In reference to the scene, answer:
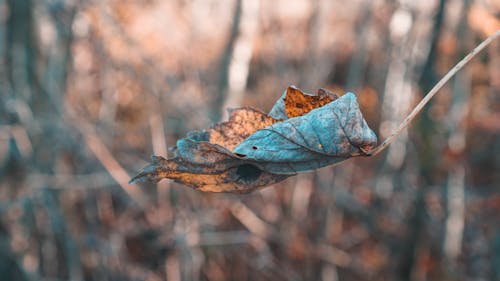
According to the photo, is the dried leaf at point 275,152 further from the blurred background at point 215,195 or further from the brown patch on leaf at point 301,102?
the blurred background at point 215,195

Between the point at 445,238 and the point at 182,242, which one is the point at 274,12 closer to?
the point at 182,242

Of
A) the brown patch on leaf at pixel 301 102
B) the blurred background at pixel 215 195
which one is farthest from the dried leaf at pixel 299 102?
the blurred background at pixel 215 195

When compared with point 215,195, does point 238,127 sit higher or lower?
lower

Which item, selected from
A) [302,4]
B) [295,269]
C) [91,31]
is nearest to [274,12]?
[91,31]

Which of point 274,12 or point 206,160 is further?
point 274,12

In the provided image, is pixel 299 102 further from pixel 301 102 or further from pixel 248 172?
pixel 248 172

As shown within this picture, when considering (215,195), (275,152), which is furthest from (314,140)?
(215,195)
